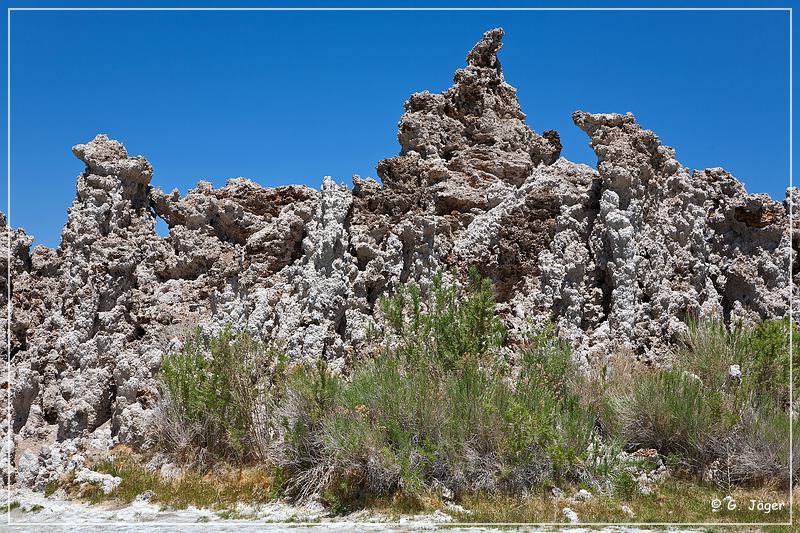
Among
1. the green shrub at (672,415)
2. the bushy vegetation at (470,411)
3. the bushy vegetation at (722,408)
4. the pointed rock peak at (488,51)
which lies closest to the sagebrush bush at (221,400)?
the bushy vegetation at (470,411)

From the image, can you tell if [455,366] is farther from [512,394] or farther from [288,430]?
[288,430]

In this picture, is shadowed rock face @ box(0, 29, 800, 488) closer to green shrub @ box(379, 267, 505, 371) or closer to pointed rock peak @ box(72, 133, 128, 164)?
pointed rock peak @ box(72, 133, 128, 164)

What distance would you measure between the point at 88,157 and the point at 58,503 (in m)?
5.51

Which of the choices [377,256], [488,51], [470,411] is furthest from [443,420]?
[488,51]

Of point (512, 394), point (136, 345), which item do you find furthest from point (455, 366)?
point (136, 345)

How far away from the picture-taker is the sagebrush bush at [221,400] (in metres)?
10.2

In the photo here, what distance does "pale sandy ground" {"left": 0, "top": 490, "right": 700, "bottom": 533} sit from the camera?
788cm

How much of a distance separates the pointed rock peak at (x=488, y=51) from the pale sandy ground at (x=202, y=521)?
25.5 ft

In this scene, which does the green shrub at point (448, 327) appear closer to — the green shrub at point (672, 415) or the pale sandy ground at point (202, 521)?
the green shrub at point (672, 415)

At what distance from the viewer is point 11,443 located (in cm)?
1093

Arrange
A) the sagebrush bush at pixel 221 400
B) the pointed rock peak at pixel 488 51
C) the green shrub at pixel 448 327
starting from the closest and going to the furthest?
1. the green shrub at pixel 448 327
2. the sagebrush bush at pixel 221 400
3. the pointed rock peak at pixel 488 51

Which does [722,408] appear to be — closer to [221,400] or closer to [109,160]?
[221,400]

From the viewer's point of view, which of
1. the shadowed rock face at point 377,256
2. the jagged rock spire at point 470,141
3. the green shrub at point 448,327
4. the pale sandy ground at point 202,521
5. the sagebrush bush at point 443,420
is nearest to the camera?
the pale sandy ground at point 202,521

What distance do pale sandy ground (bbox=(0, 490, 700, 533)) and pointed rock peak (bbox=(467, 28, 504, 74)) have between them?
7787 mm
